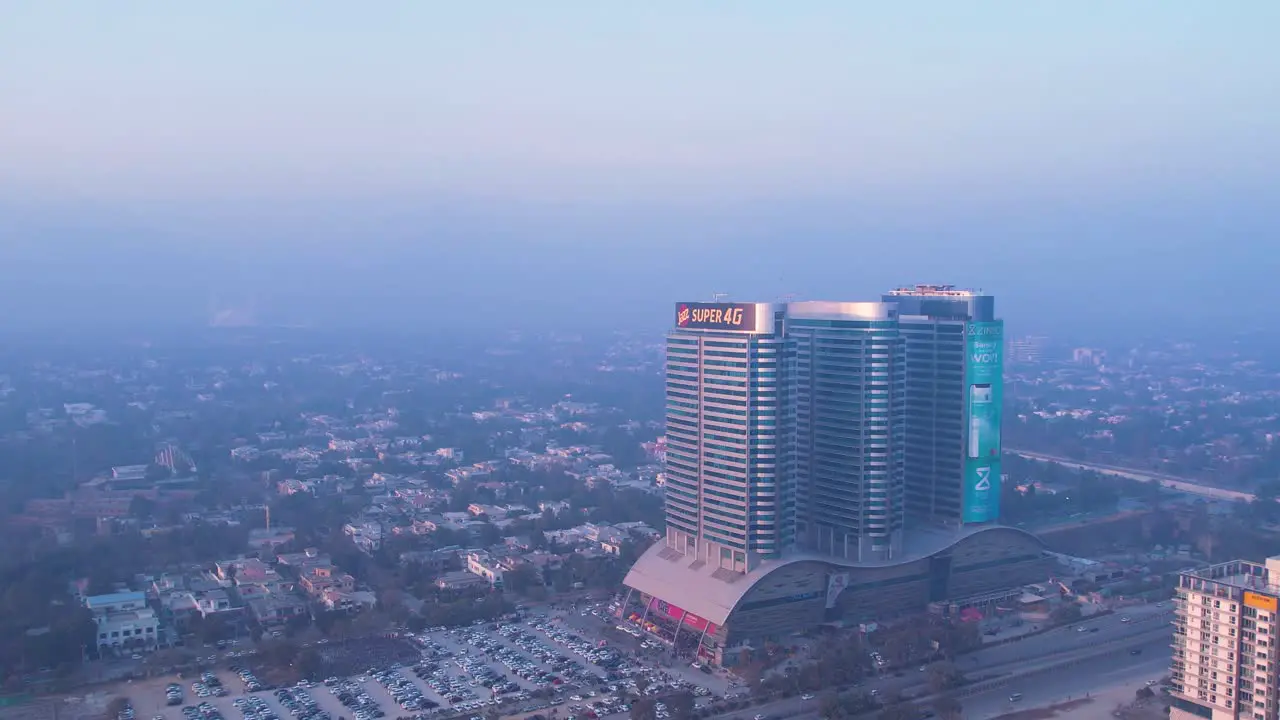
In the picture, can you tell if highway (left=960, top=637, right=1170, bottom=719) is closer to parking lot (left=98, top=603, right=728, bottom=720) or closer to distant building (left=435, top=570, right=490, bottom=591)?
parking lot (left=98, top=603, right=728, bottom=720)

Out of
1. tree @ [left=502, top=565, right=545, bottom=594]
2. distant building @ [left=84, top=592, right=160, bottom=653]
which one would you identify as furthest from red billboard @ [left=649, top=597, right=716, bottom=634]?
distant building @ [left=84, top=592, right=160, bottom=653]

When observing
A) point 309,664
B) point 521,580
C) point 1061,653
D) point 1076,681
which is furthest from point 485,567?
point 1076,681

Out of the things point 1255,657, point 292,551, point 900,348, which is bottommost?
point 292,551

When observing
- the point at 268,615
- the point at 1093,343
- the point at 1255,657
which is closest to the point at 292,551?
the point at 268,615

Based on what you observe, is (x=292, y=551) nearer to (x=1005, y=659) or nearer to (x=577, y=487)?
(x=577, y=487)

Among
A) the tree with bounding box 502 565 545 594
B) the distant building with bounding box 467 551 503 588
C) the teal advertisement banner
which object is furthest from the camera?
the distant building with bounding box 467 551 503 588

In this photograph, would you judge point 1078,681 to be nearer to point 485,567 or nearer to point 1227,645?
point 1227,645
